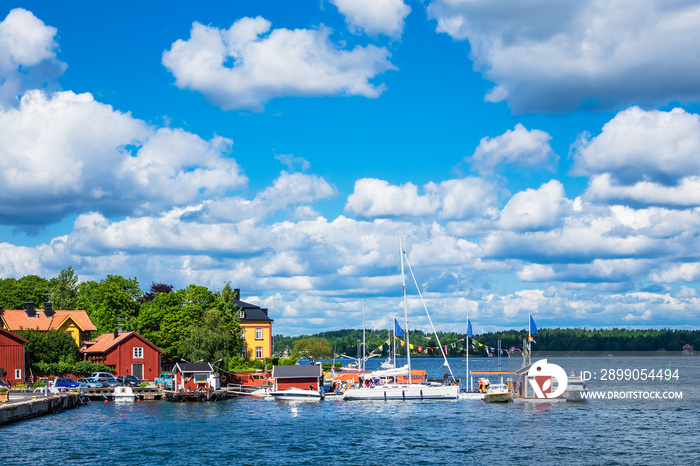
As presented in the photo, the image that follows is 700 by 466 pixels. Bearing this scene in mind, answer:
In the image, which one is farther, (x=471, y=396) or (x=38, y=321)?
(x=38, y=321)

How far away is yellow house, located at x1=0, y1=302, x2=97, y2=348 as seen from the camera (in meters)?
107

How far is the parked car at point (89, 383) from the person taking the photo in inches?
3780

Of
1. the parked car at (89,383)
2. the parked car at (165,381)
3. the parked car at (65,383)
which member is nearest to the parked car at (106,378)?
the parked car at (89,383)

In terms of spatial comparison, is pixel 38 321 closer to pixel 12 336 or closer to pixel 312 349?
pixel 12 336

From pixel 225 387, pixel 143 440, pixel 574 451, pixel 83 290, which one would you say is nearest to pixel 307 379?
pixel 225 387

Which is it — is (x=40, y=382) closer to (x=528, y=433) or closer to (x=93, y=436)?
(x=93, y=436)

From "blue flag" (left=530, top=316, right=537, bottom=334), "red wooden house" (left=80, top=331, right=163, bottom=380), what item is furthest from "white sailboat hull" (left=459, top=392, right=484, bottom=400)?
"red wooden house" (left=80, top=331, right=163, bottom=380)

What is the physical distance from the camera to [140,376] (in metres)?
108

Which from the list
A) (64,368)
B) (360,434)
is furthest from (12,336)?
(360,434)

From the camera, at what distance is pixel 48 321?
108 metres

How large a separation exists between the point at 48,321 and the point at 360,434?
63.8m

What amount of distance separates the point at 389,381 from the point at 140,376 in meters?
37.4

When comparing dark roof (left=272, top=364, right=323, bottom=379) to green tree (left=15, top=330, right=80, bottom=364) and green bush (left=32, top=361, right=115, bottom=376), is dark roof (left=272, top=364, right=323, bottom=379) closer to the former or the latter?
green bush (left=32, top=361, right=115, bottom=376)

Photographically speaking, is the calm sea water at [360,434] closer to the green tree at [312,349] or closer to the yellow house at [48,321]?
the yellow house at [48,321]
